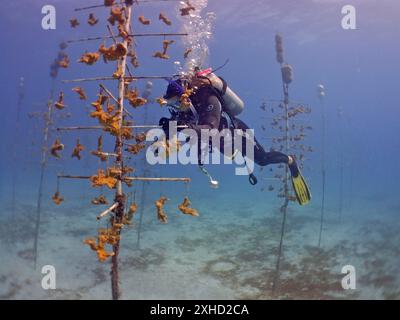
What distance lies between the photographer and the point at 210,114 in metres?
5.92

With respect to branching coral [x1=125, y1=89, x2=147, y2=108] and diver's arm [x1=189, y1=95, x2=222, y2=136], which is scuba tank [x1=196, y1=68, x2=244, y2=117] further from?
branching coral [x1=125, y1=89, x2=147, y2=108]

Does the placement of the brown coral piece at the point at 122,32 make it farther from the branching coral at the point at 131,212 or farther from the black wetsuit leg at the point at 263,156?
the black wetsuit leg at the point at 263,156

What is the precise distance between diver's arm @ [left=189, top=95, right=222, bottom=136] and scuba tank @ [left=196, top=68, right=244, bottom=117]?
1.82ft

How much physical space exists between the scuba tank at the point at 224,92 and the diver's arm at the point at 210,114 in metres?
0.55

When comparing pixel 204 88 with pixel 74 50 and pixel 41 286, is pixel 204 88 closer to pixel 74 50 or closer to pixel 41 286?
pixel 41 286

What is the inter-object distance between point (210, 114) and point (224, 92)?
4.34 feet

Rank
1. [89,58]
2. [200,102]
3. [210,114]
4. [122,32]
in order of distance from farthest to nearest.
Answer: [200,102] → [210,114] → [122,32] → [89,58]

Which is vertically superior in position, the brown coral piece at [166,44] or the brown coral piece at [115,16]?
the brown coral piece at [115,16]

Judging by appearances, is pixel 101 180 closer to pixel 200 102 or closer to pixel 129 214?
pixel 129 214

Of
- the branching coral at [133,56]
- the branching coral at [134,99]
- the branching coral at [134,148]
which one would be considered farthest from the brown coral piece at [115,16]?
the branching coral at [134,148]

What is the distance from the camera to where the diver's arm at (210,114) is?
5.76 meters

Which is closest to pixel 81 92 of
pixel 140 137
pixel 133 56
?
pixel 133 56

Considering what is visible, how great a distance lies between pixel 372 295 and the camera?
11430mm
